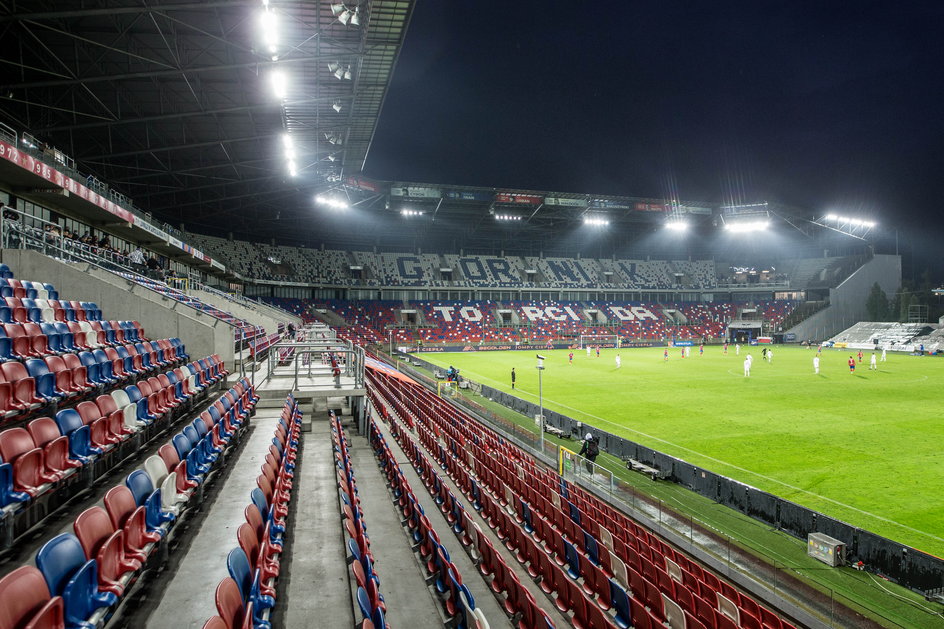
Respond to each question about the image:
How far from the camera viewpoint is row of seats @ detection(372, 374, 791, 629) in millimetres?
6230

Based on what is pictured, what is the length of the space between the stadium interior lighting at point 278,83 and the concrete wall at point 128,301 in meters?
12.6

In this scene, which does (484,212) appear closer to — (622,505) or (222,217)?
(222,217)

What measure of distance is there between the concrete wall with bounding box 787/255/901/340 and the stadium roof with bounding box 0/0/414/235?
60917 mm

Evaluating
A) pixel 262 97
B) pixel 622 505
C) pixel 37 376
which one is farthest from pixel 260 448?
pixel 262 97

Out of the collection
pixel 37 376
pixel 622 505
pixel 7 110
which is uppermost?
pixel 7 110

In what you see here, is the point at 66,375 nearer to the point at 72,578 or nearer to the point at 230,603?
the point at 72,578

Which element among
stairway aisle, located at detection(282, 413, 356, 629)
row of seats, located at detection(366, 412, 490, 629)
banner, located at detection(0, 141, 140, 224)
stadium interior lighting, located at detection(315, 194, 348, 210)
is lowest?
row of seats, located at detection(366, 412, 490, 629)

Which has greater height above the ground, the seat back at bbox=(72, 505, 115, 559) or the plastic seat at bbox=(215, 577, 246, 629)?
the seat back at bbox=(72, 505, 115, 559)

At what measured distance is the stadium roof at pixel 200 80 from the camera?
61.9 feet

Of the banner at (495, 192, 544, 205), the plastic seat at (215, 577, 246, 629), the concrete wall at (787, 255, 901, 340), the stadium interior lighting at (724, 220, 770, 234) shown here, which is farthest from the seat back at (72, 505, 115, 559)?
the stadium interior lighting at (724, 220, 770, 234)

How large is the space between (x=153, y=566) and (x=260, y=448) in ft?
14.5

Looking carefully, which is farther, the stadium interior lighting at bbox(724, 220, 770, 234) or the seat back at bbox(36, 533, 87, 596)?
the stadium interior lighting at bbox(724, 220, 770, 234)

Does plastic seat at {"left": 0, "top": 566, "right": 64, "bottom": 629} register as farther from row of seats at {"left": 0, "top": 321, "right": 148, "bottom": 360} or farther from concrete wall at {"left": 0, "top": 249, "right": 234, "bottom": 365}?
concrete wall at {"left": 0, "top": 249, "right": 234, "bottom": 365}

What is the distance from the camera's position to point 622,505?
11.6 meters
